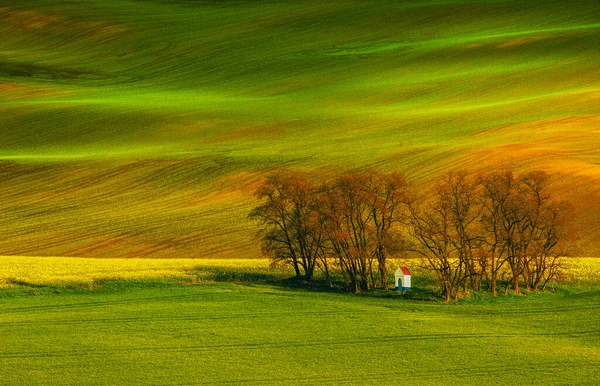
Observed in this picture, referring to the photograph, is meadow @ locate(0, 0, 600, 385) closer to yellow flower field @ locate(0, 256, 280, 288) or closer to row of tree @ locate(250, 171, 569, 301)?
yellow flower field @ locate(0, 256, 280, 288)

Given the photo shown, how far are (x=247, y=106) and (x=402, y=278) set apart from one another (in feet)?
162

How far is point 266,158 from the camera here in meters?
62.5

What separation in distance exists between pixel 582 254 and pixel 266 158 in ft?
76.9

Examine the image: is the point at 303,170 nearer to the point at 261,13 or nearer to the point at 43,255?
the point at 43,255

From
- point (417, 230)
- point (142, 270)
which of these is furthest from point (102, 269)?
point (417, 230)

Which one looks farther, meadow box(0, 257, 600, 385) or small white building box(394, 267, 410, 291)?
small white building box(394, 267, 410, 291)

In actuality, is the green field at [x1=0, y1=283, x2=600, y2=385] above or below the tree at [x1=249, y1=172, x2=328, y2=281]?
below

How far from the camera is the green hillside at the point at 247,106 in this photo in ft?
176

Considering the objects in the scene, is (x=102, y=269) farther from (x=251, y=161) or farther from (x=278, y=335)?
(x=251, y=161)

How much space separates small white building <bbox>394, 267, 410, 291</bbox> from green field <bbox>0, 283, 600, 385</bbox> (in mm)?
1079

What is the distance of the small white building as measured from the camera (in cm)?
3431

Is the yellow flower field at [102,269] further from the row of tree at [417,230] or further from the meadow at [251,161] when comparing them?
the row of tree at [417,230]

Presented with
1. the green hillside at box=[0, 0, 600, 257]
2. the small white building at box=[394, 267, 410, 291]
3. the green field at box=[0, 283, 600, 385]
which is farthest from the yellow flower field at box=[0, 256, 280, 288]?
the green hillside at box=[0, 0, 600, 257]

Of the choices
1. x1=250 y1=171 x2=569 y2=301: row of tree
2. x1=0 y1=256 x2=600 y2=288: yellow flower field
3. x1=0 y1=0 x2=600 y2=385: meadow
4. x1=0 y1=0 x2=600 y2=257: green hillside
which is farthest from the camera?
x1=0 y1=0 x2=600 y2=257: green hillside
